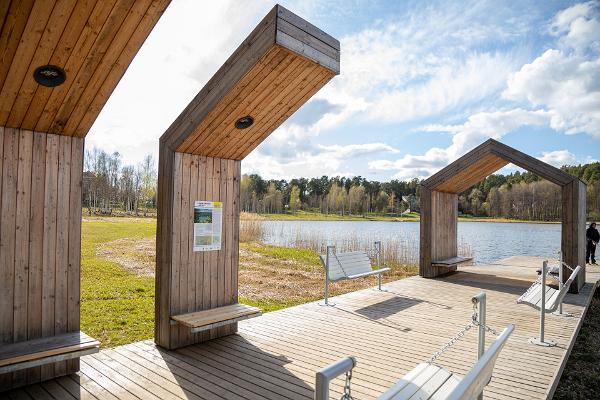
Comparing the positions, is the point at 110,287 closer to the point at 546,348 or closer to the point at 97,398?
the point at 97,398

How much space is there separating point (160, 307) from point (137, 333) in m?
1.31

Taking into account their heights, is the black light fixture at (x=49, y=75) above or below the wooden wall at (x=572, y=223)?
above

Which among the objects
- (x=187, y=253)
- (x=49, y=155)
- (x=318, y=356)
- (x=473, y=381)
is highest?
(x=49, y=155)

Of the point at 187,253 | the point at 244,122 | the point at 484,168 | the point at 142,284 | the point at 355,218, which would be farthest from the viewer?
the point at 355,218

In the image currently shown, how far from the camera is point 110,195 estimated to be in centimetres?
4572

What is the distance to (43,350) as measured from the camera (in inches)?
137

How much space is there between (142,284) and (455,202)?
8.62 meters

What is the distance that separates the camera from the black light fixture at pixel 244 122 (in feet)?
→ 15.0

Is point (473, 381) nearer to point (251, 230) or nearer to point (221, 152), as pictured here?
point (221, 152)

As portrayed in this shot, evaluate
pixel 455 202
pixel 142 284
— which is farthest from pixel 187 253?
pixel 455 202

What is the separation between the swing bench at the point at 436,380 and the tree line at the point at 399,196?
45.9 metres

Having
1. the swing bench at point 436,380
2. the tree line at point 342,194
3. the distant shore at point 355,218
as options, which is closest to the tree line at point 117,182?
the tree line at point 342,194

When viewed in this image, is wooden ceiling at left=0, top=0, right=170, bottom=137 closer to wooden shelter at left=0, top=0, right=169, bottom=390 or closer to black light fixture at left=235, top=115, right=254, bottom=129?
wooden shelter at left=0, top=0, right=169, bottom=390

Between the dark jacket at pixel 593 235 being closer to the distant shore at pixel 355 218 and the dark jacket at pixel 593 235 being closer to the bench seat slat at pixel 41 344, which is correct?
the bench seat slat at pixel 41 344
